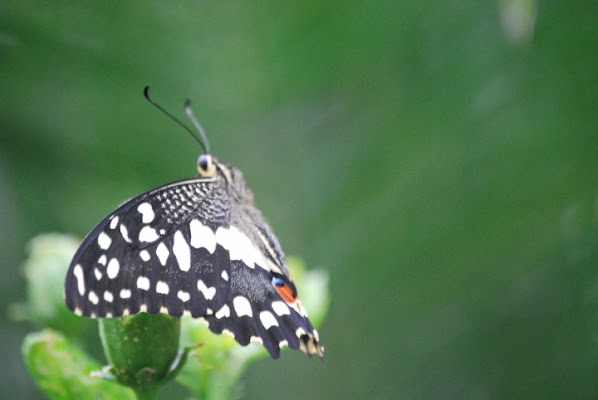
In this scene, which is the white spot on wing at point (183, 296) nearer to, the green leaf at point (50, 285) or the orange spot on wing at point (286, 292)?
the orange spot on wing at point (286, 292)

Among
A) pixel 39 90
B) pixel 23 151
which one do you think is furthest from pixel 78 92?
pixel 23 151

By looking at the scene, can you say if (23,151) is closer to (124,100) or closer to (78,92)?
(78,92)

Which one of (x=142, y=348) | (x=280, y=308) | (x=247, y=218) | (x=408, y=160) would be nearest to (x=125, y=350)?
(x=142, y=348)

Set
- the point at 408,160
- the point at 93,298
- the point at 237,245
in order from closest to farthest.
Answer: the point at 93,298 < the point at 237,245 < the point at 408,160

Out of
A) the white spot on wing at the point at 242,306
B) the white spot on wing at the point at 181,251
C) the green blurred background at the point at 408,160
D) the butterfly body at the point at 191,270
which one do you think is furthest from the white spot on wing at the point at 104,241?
the green blurred background at the point at 408,160

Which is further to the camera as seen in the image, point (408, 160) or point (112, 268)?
point (408, 160)

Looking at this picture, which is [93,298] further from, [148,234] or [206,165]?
[206,165]

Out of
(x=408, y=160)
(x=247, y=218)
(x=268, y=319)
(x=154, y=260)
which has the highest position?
(x=408, y=160)
